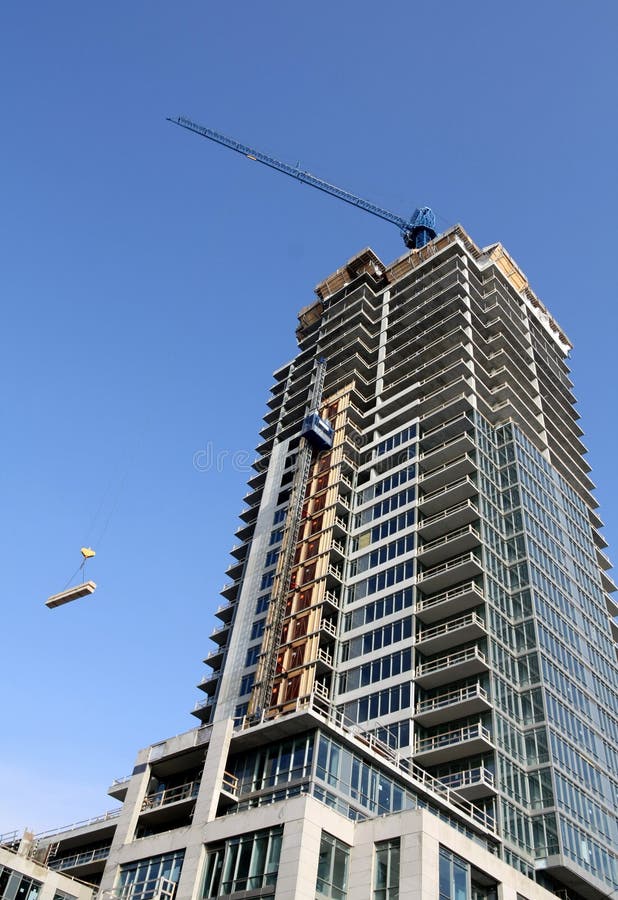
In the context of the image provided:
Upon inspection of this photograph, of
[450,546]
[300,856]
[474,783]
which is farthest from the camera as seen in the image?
[450,546]

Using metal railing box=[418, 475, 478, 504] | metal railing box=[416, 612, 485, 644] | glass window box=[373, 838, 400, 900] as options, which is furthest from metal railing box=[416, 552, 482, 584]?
glass window box=[373, 838, 400, 900]

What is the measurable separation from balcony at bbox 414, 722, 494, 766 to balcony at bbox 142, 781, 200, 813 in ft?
59.3

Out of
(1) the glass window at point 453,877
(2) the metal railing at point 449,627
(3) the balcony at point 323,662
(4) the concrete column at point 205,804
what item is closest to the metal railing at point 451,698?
(2) the metal railing at point 449,627

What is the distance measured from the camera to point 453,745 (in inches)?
2477

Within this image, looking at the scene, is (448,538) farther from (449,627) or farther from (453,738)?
(453,738)

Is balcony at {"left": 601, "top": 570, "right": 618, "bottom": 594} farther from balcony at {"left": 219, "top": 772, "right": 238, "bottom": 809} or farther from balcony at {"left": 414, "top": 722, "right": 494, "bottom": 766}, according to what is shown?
balcony at {"left": 219, "top": 772, "right": 238, "bottom": 809}

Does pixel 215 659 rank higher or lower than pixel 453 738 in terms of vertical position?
higher

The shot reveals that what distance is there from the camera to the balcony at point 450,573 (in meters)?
72.9

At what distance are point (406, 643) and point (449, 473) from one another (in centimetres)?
1833

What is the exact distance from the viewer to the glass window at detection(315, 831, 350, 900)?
142 feet

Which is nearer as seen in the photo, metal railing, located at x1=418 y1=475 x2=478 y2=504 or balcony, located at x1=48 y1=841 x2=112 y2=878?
balcony, located at x1=48 y1=841 x2=112 y2=878

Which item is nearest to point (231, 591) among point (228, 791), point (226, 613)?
point (226, 613)

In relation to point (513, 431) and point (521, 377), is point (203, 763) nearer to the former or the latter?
point (513, 431)

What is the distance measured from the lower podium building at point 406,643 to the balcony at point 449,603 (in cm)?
28
